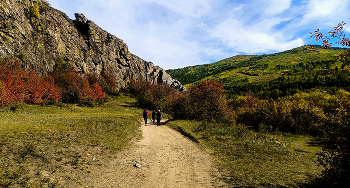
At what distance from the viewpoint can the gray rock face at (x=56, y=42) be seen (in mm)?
32531

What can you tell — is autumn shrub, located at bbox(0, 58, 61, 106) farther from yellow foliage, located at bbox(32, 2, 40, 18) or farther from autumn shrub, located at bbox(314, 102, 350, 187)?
autumn shrub, located at bbox(314, 102, 350, 187)

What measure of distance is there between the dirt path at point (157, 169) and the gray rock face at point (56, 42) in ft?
111

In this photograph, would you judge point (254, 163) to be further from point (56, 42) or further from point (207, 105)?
point (56, 42)

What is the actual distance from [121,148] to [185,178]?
5.25m

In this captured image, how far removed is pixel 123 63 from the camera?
70812 millimetres

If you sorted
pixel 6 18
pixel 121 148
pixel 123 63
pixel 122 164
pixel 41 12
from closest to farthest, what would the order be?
pixel 122 164 < pixel 121 148 < pixel 6 18 < pixel 41 12 < pixel 123 63

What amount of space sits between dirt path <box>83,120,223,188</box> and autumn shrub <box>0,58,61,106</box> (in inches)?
765

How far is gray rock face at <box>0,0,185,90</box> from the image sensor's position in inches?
1281

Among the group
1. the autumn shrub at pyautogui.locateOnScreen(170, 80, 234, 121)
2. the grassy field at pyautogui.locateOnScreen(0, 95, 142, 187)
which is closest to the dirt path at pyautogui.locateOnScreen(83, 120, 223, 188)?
the grassy field at pyautogui.locateOnScreen(0, 95, 142, 187)

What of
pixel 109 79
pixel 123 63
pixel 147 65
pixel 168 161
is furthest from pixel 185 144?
pixel 147 65

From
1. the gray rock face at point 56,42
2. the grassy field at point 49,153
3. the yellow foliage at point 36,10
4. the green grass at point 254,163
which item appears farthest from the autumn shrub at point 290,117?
the yellow foliage at point 36,10

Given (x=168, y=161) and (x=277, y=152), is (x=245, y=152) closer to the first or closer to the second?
(x=277, y=152)

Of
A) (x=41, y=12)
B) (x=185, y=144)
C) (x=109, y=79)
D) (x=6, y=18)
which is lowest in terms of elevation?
(x=185, y=144)

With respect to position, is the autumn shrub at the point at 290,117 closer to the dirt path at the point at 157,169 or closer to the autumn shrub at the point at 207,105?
the autumn shrub at the point at 207,105
